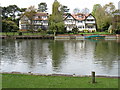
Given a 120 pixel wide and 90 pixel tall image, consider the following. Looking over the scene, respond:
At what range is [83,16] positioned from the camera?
90.1m

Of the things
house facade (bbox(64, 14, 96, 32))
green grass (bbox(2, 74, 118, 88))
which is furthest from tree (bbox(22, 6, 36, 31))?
green grass (bbox(2, 74, 118, 88))

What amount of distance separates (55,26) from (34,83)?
203ft

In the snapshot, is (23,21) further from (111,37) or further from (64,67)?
(64,67)

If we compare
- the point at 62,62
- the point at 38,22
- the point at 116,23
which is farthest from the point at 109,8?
the point at 62,62

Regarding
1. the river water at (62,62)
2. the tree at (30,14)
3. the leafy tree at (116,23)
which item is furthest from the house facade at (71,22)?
the river water at (62,62)

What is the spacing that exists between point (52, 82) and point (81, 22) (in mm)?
78672

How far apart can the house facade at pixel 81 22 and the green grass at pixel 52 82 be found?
75521mm

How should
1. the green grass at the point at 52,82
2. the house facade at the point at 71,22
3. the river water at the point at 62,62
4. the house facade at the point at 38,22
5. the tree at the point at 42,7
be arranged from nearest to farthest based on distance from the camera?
1. the green grass at the point at 52,82
2. the river water at the point at 62,62
3. the house facade at the point at 38,22
4. the house facade at the point at 71,22
5. the tree at the point at 42,7

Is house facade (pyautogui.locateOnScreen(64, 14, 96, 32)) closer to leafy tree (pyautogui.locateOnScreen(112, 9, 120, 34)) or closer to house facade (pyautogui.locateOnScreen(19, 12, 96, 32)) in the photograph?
house facade (pyautogui.locateOnScreen(19, 12, 96, 32))

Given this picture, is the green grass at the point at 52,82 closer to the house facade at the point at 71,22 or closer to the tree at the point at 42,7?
the house facade at the point at 71,22

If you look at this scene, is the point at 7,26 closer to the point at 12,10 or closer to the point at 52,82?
the point at 12,10

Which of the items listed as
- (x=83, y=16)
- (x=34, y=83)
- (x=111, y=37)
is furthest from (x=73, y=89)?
(x=83, y=16)

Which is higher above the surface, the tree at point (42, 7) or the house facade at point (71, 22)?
the tree at point (42, 7)

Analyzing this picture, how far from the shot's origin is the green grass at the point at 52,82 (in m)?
9.92
